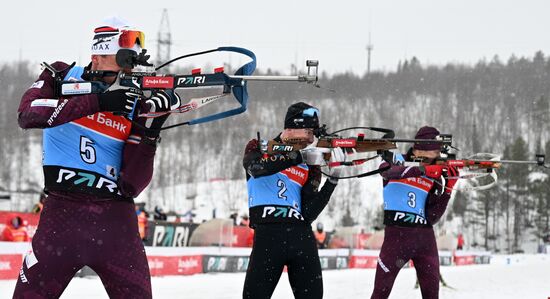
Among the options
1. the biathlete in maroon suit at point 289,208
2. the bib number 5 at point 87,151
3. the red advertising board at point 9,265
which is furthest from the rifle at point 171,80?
the red advertising board at point 9,265

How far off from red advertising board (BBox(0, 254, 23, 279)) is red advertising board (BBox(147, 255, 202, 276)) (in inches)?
134

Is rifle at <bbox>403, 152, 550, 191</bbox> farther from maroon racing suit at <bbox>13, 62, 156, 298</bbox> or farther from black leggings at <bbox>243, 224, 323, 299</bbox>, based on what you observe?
maroon racing suit at <bbox>13, 62, 156, 298</bbox>

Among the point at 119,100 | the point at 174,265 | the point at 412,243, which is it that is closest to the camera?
the point at 119,100

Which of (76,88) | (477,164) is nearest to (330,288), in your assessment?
(477,164)

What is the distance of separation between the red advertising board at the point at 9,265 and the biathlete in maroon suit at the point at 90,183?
1023 centimetres

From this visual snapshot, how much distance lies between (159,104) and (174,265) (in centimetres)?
1449

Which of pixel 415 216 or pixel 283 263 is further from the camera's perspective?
pixel 415 216

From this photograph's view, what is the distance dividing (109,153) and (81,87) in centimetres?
42

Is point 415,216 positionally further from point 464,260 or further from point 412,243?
point 464,260

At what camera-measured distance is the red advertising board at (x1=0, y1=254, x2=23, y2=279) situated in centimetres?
1376

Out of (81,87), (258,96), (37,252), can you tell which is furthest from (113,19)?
(258,96)

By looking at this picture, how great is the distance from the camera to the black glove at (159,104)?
164 inches

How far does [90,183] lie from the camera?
13.9 ft

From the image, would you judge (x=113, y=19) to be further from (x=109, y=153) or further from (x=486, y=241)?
(x=486, y=241)
